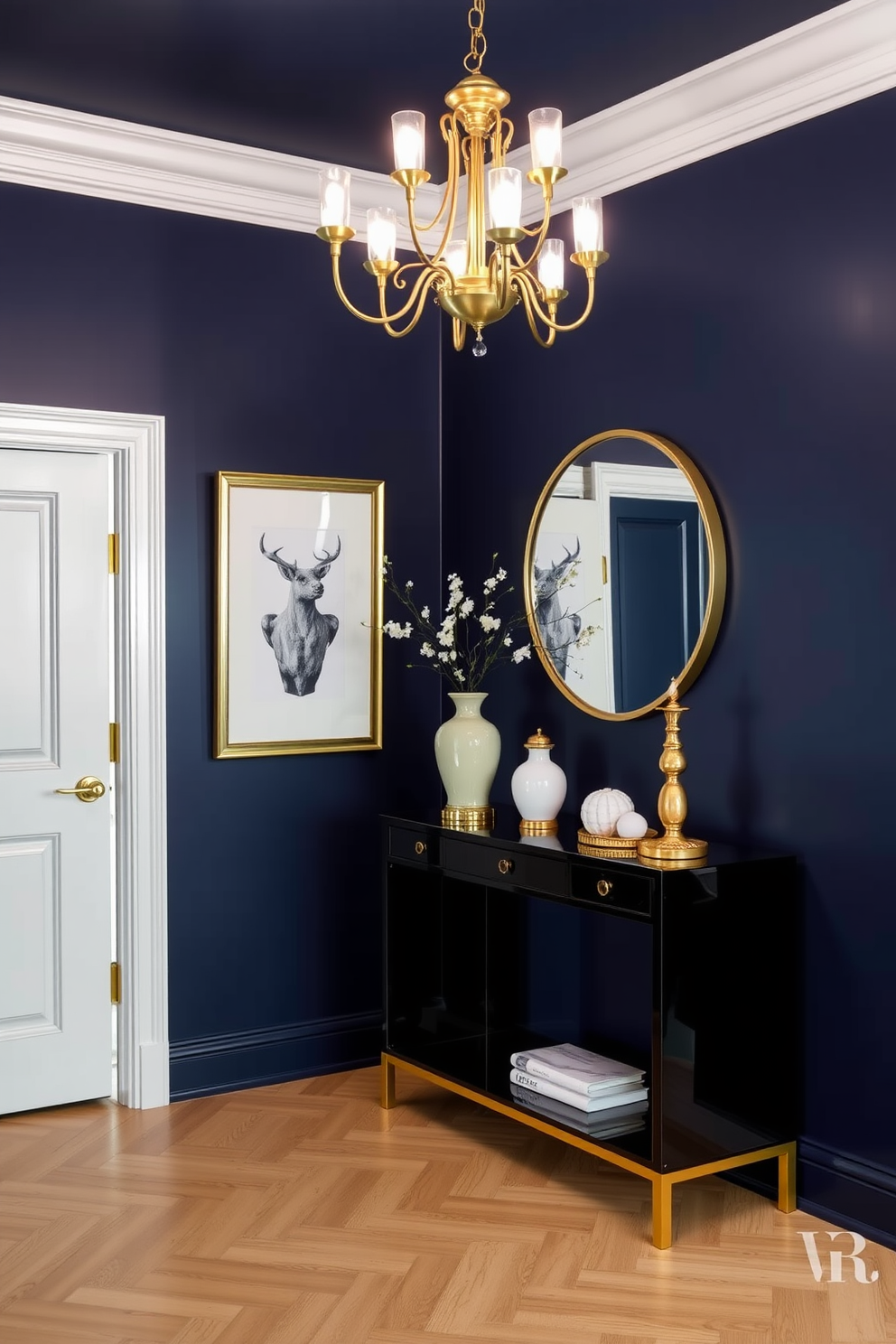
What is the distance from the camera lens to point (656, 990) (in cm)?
319

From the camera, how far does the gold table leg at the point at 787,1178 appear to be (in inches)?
133

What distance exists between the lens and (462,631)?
4.75 meters

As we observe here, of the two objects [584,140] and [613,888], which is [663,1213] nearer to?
[613,888]

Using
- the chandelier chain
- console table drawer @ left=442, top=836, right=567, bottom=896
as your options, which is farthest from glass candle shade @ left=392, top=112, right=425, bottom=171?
console table drawer @ left=442, top=836, right=567, bottom=896

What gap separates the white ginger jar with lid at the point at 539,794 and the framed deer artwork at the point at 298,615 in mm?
895

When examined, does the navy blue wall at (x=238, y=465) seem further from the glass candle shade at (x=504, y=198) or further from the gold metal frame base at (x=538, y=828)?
the glass candle shade at (x=504, y=198)

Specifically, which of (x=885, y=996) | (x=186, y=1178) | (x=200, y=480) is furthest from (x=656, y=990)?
(x=200, y=480)

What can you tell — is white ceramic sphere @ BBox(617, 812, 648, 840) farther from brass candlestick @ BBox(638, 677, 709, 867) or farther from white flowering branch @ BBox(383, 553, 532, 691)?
white flowering branch @ BBox(383, 553, 532, 691)

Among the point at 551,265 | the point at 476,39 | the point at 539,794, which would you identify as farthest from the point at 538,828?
the point at 476,39

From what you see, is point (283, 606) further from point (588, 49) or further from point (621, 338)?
point (588, 49)

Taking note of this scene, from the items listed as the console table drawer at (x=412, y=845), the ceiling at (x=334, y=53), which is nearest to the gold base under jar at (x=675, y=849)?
the console table drawer at (x=412, y=845)

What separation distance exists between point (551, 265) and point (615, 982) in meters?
2.24

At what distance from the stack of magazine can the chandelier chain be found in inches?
101

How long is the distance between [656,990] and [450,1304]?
33.2 inches
